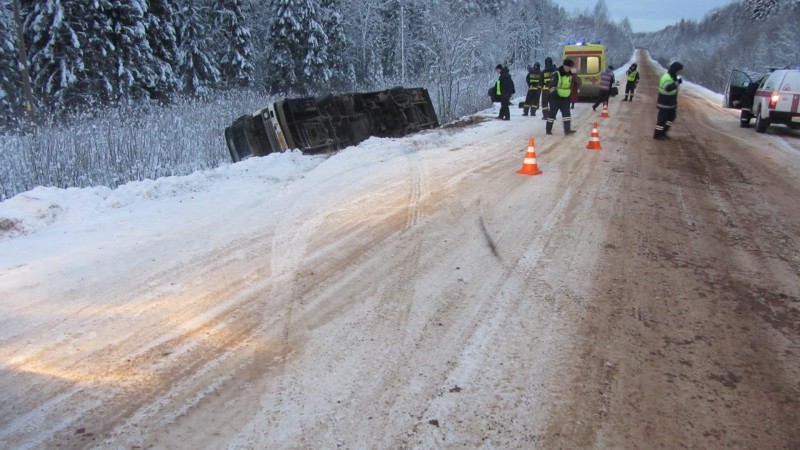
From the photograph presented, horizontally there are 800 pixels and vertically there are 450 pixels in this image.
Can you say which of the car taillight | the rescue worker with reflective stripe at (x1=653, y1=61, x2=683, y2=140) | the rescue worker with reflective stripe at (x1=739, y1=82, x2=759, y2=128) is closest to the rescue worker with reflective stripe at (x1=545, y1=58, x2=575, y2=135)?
the rescue worker with reflective stripe at (x1=653, y1=61, x2=683, y2=140)

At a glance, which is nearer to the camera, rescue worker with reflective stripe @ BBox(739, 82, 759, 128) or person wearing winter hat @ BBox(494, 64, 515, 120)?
rescue worker with reflective stripe @ BBox(739, 82, 759, 128)

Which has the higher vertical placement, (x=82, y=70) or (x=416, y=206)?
(x=82, y=70)

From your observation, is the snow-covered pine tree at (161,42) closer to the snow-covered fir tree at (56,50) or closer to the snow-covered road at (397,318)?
the snow-covered fir tree at (56,50)

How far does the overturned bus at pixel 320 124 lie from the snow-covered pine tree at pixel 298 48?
22.6 meters

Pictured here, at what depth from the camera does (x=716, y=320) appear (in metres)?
3.34

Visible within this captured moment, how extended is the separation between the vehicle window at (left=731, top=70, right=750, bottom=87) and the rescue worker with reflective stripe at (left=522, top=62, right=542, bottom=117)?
20.7ft

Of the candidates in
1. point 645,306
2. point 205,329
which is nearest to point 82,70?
point 205,329

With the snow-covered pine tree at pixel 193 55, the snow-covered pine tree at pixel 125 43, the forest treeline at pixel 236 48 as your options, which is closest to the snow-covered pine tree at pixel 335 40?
the forest treeline at pixel 236 48

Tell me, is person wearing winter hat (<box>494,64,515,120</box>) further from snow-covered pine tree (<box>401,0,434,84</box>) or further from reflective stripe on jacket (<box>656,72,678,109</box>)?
snow-covered pine tree (<box>401,0,434,84</box>)

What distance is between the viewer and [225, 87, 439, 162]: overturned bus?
991 cm

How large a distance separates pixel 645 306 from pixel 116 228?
506 centimetres

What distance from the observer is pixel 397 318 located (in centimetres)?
328

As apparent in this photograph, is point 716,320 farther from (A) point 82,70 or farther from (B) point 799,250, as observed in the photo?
(A) point 82,70

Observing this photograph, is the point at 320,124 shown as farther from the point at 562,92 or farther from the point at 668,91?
the point at 668,91
